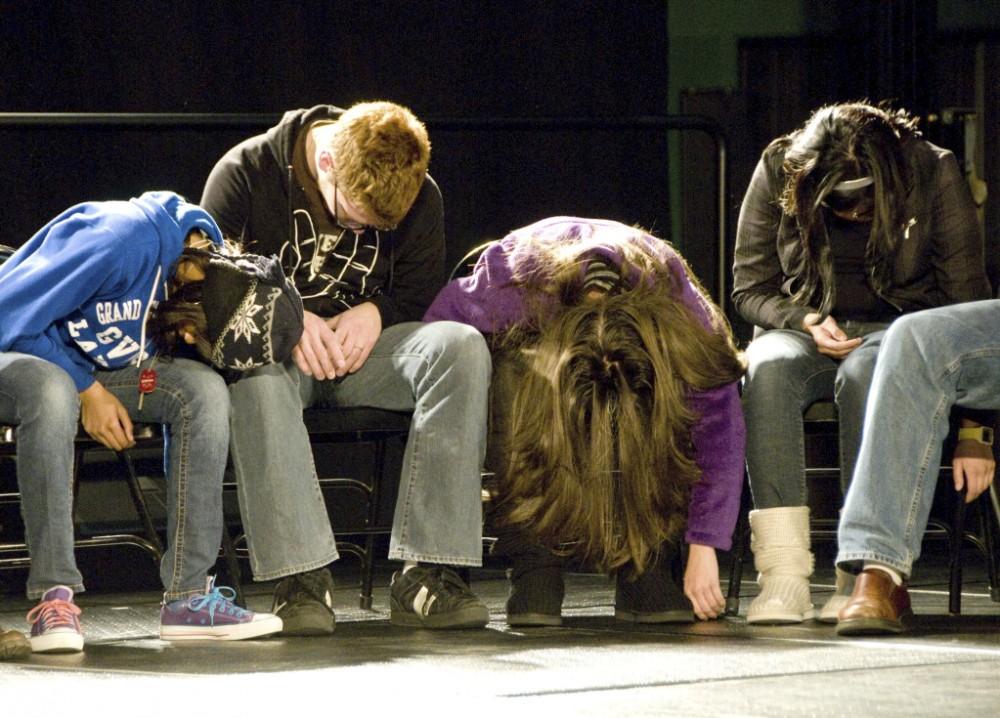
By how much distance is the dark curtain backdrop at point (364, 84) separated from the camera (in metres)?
4.24

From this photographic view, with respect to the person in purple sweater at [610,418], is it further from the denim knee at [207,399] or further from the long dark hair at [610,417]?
the denim knee at [207,399]

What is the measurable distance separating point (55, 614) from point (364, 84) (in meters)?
2.48

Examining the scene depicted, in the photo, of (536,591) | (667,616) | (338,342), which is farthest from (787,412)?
(338,342)

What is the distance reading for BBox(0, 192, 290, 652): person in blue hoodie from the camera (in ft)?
8.28

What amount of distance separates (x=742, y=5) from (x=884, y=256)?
269 cm

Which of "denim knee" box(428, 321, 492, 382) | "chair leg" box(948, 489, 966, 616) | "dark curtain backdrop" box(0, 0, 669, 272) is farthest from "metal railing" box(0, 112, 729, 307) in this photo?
"denim knee" box(428, 321, 492, 382)

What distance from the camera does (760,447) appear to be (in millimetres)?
2834

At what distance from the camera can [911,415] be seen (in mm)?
2586

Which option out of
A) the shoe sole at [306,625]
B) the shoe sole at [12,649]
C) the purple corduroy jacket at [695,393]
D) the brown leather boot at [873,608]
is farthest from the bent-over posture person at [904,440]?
the shoe sole at [12,649]

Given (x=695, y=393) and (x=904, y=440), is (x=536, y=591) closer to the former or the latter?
(x=695, y=393)

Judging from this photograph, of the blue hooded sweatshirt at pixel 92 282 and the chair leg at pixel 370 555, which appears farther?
the chair leg at pixel 370 555

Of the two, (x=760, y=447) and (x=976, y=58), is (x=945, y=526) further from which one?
(x=976, y=58)

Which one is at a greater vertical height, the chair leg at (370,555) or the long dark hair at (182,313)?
the long dark hair at (182,313)

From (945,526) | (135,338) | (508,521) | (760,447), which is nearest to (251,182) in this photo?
(135,338)
